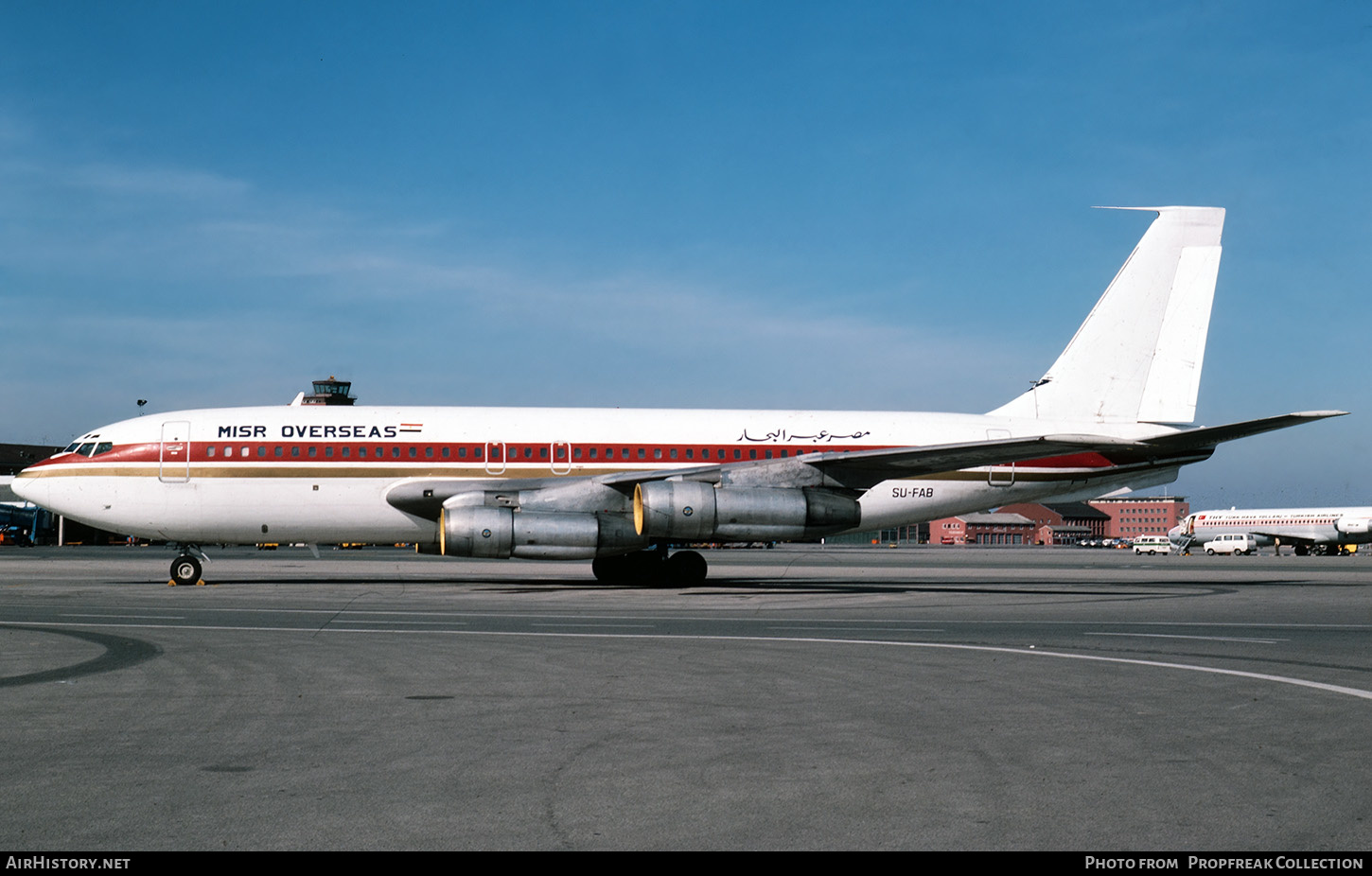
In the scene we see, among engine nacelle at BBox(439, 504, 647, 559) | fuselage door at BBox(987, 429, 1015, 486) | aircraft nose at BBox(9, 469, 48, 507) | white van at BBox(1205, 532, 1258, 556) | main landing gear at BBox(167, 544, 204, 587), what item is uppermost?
aircraft nose at BBox(9, 469, 48, 507)

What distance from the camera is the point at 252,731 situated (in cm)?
790

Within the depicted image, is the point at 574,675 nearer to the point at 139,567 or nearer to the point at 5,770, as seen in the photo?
the point at 5,770

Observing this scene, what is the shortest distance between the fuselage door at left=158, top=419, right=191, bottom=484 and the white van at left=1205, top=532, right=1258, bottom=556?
77747mm

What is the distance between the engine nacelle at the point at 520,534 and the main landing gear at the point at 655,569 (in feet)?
10.8

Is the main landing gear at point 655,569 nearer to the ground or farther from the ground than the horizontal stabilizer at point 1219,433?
nearer to the ground

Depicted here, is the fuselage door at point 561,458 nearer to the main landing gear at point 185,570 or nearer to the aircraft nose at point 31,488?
the main landing gear at point 185,570

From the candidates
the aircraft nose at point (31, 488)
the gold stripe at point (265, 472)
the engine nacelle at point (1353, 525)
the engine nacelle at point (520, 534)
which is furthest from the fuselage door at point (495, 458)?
the engine nacelle at point (1353, 525)

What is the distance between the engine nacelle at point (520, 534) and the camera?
76.0 ft

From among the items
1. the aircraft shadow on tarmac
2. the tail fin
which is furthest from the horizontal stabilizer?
the aircraft shadow on tarmac

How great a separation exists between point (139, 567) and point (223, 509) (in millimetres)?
13290

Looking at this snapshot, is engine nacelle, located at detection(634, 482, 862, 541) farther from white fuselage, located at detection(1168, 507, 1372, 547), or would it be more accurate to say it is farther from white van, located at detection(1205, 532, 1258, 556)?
white fuselage, located at detection(1168, 507, 1372, 547)

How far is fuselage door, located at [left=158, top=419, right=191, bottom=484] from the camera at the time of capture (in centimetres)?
2569

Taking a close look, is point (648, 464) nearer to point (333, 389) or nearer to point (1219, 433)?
point (1219, 433)
